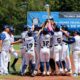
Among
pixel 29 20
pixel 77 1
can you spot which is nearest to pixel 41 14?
pixel 29 20

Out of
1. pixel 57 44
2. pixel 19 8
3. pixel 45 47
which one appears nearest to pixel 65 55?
pixel 57 44

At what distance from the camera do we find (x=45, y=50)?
16.2 m

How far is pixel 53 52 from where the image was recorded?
16.5 metres

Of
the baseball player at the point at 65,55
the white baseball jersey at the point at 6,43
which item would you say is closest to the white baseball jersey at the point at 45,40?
the baseball player at the point at 65,55

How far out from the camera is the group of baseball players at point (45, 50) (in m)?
16.3

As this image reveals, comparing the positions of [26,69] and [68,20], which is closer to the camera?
[26,69]

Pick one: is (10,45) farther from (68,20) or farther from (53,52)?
(68,20)

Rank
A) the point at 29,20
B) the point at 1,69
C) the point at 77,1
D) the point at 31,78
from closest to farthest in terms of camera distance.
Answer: the point at 31,78 → the point at 1,69 → the point at 29,20 → the point at 77,1

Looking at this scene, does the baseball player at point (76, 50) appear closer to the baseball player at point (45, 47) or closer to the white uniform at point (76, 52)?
the white uniform at point (76, 52)

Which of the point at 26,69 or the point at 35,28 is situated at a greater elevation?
the point at 35,28

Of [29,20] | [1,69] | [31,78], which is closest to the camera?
[31,78]

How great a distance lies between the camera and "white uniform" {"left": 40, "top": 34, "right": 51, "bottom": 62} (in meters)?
16.2

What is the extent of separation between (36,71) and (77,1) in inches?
2131

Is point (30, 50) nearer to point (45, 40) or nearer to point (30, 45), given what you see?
point (30, 45)
